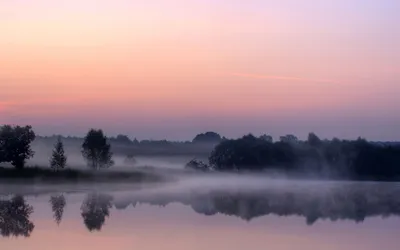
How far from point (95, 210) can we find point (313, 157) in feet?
87.6

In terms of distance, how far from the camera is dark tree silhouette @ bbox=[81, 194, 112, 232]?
1756 centimetres

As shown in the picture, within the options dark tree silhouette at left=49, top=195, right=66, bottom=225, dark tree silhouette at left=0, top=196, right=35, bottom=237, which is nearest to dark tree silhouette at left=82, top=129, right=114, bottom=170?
dark tree silhouette at left=49, top=195, right=66, bottom=225

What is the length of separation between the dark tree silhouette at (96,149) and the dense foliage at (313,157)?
26.9 feet

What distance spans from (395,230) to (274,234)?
12.0ft

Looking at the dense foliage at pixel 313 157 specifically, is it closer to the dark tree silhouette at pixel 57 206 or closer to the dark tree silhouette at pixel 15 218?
the dark tree silhouette at pixel 57 206

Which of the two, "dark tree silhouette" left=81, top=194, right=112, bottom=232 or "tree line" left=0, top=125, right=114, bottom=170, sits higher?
"tree line" left=0, top=125, right=114, bottom=170

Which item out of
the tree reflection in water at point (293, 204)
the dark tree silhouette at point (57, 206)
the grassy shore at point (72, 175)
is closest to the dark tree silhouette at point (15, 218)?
the dark tree silhouette at point (57, 206)

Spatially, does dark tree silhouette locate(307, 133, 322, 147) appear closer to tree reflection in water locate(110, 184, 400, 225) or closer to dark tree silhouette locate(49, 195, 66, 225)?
tree reflection in water locate(110, 184, 400, 225)

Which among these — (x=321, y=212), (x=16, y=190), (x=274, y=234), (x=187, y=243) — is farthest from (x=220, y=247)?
(x=16, y=190)

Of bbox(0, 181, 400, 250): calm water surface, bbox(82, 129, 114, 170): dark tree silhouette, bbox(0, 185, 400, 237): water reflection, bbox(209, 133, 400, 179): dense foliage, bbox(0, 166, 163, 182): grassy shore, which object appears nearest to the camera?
bbox(0, 181, 400, 250): calm water surface

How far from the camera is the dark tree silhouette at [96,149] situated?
1786 inches

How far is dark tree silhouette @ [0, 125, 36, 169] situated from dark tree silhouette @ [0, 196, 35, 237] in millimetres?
13793

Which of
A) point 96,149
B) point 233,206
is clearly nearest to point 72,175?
point 96,149

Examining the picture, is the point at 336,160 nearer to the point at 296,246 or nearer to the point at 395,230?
the point at 395,230
